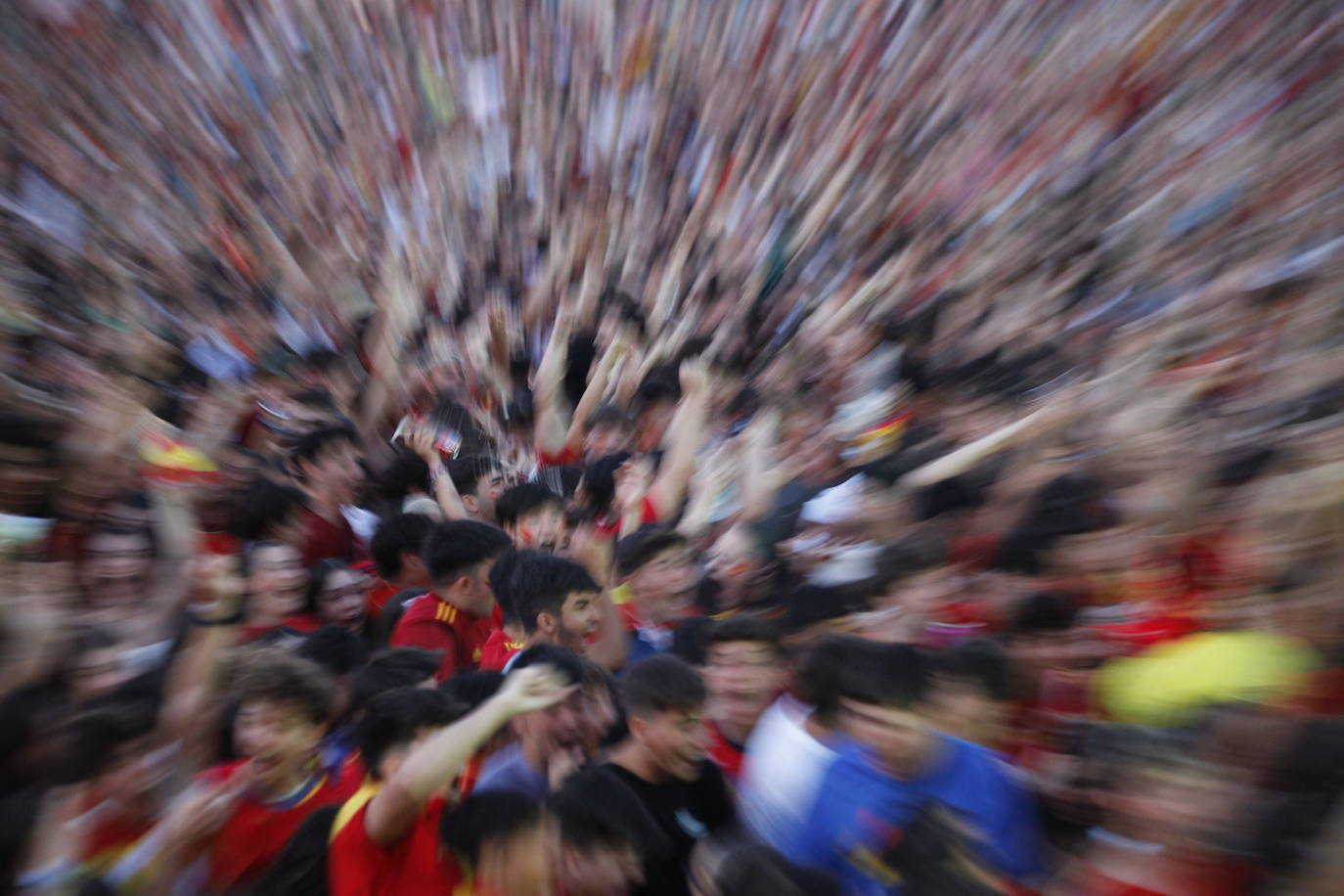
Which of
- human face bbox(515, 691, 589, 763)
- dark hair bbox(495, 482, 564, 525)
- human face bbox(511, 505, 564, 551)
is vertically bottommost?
human face bbox(515, 691, 589, 763)

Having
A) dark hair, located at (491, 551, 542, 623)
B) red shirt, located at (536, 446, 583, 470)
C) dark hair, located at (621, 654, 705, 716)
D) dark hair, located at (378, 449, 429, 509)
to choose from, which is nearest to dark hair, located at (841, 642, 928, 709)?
dark hair, located at (621, 654, 705, 716)

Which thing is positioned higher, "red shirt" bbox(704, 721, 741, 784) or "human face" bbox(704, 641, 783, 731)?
"human face" bbox(704, 641, 783, 731)

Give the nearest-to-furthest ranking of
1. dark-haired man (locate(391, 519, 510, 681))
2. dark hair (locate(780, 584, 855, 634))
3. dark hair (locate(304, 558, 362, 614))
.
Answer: dark hair (locate(780, 584, 855, 634)), dark-haired man (locate(391, 519, 510, 681)), dark hair (locate(304, 558, 362, 614))

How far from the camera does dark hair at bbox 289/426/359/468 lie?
363 cm

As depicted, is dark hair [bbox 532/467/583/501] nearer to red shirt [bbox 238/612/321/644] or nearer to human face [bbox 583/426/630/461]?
human face [bbox 583/426/630/461]

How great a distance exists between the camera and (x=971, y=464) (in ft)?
10.5

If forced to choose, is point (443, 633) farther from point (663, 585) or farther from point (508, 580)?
point (663, 585)

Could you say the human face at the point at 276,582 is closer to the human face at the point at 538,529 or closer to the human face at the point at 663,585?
the human face at the point at 538,529

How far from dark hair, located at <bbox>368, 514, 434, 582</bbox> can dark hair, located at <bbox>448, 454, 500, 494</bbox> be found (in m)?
0.64

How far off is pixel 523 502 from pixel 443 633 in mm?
641

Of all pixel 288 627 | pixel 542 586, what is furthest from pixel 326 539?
pixel 542 586

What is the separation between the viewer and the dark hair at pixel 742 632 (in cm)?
224

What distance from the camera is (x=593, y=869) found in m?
1.55

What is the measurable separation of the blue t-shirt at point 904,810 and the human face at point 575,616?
87cm
